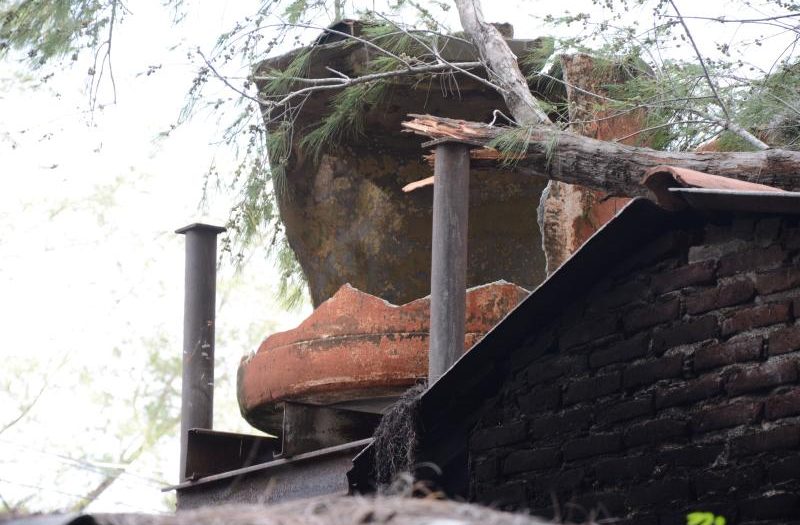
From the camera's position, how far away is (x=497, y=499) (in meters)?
5.19

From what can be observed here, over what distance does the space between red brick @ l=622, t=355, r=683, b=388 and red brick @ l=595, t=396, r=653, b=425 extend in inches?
2.6

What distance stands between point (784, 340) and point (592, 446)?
3.07 feet

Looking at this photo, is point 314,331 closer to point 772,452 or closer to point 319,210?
point 319,210

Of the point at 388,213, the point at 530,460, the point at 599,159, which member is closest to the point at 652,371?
the point at 530,460

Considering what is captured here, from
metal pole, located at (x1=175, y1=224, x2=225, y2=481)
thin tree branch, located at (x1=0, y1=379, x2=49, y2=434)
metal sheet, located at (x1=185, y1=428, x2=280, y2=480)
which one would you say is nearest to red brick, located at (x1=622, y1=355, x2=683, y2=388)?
metal sheet, located at (x1=185, y1=428, x2=280, y2=480)

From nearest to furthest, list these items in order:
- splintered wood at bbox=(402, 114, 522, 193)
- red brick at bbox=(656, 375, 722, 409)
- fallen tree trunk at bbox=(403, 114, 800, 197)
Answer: red brick at bbox=(656, 375, 722, 409)
fallen tree trunk at bbox=(403, 114, 800, 197)
splintered wood at bbox=(402, 114, 522, 193)

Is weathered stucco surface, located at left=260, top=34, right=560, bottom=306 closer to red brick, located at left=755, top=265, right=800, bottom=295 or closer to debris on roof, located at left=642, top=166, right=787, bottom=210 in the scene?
debris on roof, located at left=642, top=166, right=787, bottom=210

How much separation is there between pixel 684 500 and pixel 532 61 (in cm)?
372

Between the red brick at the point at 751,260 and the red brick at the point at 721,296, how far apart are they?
4 cm

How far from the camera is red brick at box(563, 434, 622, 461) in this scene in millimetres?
4750

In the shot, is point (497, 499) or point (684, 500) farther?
point (497, 499)

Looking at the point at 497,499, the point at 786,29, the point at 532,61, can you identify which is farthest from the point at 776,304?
the point at 532,61

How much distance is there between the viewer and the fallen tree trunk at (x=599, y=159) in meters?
5.30

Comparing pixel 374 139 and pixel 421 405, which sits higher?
pixel 374 139
